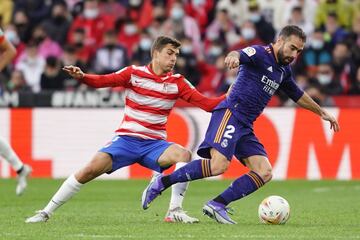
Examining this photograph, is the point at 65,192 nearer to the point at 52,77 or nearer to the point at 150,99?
the point at 150,99

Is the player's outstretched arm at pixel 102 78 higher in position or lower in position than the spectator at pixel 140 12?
higher

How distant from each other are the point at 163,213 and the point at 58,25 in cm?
1174

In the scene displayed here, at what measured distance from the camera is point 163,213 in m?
12.7

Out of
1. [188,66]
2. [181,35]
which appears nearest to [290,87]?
[188,66]

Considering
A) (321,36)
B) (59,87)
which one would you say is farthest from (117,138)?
(321,36)

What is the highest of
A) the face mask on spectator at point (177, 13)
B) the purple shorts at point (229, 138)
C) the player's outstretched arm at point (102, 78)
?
the player's outstretched arm at point (102, 78)

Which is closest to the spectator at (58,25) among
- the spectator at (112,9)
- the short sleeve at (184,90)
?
the spectator at (112,9)

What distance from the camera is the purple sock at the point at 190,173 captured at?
1078 centimetres

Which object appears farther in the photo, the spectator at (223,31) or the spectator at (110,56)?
the spectator at (223,31)

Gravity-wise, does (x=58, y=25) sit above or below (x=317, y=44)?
below

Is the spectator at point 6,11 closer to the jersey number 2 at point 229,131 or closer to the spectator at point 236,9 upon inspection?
the spectator at point 236,9

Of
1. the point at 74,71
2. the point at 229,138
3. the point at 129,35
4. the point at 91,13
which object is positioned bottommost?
the point at 129,35

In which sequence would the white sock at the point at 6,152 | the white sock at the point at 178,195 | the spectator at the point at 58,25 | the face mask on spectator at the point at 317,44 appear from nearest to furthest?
the white sock at the point at 178,195, the white sock at the point at 6,152, the face mask on spectator at the point at 317,44, the spectator at the point at 58,25

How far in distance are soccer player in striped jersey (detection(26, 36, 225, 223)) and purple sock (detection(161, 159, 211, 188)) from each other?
24 centimetres
